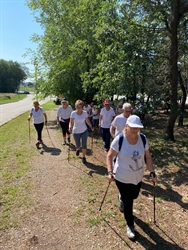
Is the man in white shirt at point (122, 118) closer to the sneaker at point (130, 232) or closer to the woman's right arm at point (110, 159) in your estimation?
the woman's right arm at point (110, 159)

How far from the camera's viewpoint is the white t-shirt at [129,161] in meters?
3.10

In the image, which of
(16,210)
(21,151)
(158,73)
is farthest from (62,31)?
(16,210)

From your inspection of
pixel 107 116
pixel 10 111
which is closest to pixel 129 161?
pixel 107 116

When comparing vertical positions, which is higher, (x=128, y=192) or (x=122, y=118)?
(x=122, y=118)

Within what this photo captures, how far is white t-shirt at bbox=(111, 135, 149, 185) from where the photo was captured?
3.10 m

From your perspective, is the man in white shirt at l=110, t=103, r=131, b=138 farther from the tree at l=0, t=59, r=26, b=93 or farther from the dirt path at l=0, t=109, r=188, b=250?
the tree at l=0, t=59, r=26, b=93

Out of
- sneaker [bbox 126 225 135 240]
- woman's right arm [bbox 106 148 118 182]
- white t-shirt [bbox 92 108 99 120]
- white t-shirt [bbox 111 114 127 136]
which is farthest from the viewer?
white t-shirt [bbox 92 108 99 120]

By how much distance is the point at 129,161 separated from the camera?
10.2 ft


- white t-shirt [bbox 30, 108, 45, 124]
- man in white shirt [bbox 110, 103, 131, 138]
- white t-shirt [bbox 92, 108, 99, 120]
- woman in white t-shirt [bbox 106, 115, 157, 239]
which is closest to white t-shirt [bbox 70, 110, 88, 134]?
man in white shirt [bbox 110, 103, 131, 138]

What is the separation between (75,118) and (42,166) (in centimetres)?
179

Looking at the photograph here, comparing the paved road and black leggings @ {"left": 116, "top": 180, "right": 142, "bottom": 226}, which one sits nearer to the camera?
black leggings @ {"left": 116, "top": 180, "right": 142, "bottom": 226}

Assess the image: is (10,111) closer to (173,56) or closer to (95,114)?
(95,114)

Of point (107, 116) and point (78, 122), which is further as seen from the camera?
point (107, 116)

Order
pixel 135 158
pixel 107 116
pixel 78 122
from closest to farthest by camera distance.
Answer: pixel 135 158 → pixel 78 122 → pixel 107 116
